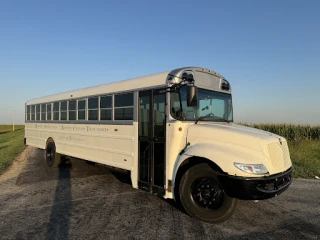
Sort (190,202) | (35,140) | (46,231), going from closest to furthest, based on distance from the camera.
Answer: (46,231) → (190,202) → (35,140)

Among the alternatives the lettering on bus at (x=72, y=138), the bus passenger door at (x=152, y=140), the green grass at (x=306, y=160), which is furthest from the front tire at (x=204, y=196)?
the green grass at (x=306, y=160)

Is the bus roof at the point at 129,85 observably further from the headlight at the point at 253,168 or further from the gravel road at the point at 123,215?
the gravel road at the point at 123,215

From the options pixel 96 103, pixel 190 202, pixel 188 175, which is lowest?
pixel 190 202

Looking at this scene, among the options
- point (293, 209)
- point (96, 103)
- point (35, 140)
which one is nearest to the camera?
point (293, 209)

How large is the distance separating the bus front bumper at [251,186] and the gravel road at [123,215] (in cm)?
62

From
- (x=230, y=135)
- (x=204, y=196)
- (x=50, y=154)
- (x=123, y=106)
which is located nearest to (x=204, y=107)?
(x=230, y=135)

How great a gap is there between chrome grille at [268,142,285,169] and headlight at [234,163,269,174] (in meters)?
0.27

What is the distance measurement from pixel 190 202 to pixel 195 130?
1.26 meters

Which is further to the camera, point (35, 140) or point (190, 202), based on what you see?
point (35, 140)

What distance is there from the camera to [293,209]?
18.9 ft

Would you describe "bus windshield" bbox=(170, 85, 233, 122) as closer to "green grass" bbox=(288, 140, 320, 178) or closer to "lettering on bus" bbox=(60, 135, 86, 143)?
"lettering on bus" bbox=(60, 135, 86, 143)

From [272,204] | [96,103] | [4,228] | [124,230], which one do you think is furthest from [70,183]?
[272,204]

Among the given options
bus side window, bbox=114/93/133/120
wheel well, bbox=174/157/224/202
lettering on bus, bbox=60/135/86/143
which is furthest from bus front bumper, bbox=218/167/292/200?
lettering on bus, bbox=60/135/86/143

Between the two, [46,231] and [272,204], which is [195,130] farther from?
[46,231]
